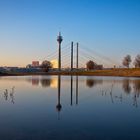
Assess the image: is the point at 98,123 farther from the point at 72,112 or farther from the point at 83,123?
the point at 72,112

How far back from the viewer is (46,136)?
1316 centimetres

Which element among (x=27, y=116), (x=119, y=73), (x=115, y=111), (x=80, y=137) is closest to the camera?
(x=80, y=137)

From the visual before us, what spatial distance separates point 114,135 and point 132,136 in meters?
0.89

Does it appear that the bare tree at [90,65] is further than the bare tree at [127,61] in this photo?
Yes

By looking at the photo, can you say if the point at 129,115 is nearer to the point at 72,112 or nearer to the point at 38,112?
the point at 72,112

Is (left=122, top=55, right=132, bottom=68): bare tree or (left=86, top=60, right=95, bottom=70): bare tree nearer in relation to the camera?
(left=122, top=55, right=132, bottom=68): bare tree

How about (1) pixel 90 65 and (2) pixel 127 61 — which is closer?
(2) pixel 127 61

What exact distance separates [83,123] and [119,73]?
106 meters

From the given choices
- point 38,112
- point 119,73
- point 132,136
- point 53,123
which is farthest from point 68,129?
point 119,73

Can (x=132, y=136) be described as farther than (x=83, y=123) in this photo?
No

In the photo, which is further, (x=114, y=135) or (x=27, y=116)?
(x=27, y=116)

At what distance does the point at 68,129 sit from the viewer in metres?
14.8

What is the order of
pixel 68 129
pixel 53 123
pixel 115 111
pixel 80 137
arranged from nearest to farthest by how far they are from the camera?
pixel 80 137
pixel 68 129
pixel 53 123
pixel 115 111

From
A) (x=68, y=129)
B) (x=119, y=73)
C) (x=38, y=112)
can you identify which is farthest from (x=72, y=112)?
(x=119, y=73)
